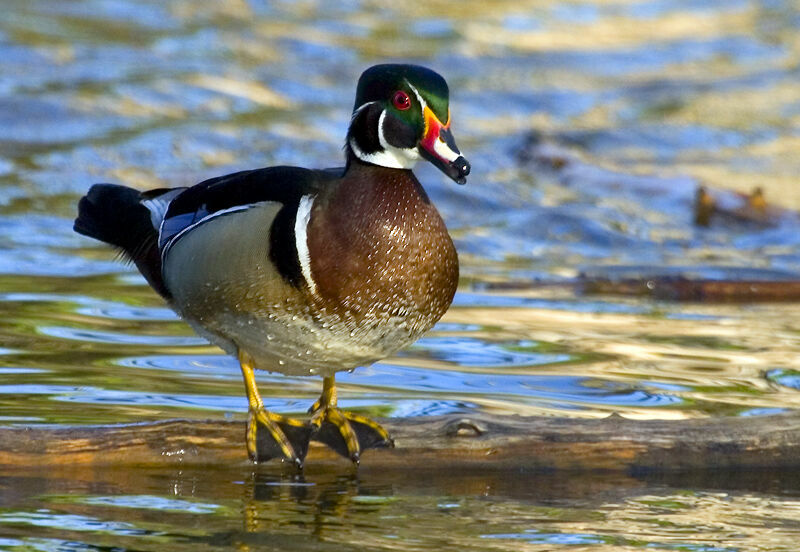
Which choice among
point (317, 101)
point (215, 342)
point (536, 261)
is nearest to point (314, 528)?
point (215, 342)

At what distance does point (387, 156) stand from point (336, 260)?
39cm

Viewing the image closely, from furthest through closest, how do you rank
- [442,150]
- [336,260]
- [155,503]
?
[336,260] < [442,150] < [155,503]

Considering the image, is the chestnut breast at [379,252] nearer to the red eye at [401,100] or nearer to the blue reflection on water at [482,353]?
the red eye at [401,100]

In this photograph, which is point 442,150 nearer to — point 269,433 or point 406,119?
point 406,119

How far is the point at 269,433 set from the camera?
5.16 metres

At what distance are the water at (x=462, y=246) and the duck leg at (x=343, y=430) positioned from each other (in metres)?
0.11

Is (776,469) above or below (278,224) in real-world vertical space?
→ below

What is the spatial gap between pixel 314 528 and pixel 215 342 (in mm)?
990

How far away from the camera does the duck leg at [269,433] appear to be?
512cm

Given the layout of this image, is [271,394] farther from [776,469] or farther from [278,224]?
[776,469]

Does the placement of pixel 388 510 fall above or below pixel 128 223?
below

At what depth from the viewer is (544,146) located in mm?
13547

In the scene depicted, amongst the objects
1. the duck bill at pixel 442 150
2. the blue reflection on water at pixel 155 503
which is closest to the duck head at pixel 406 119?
the duck bill at pixel 442 150

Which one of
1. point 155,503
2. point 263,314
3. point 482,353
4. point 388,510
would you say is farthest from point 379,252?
point 482,353
